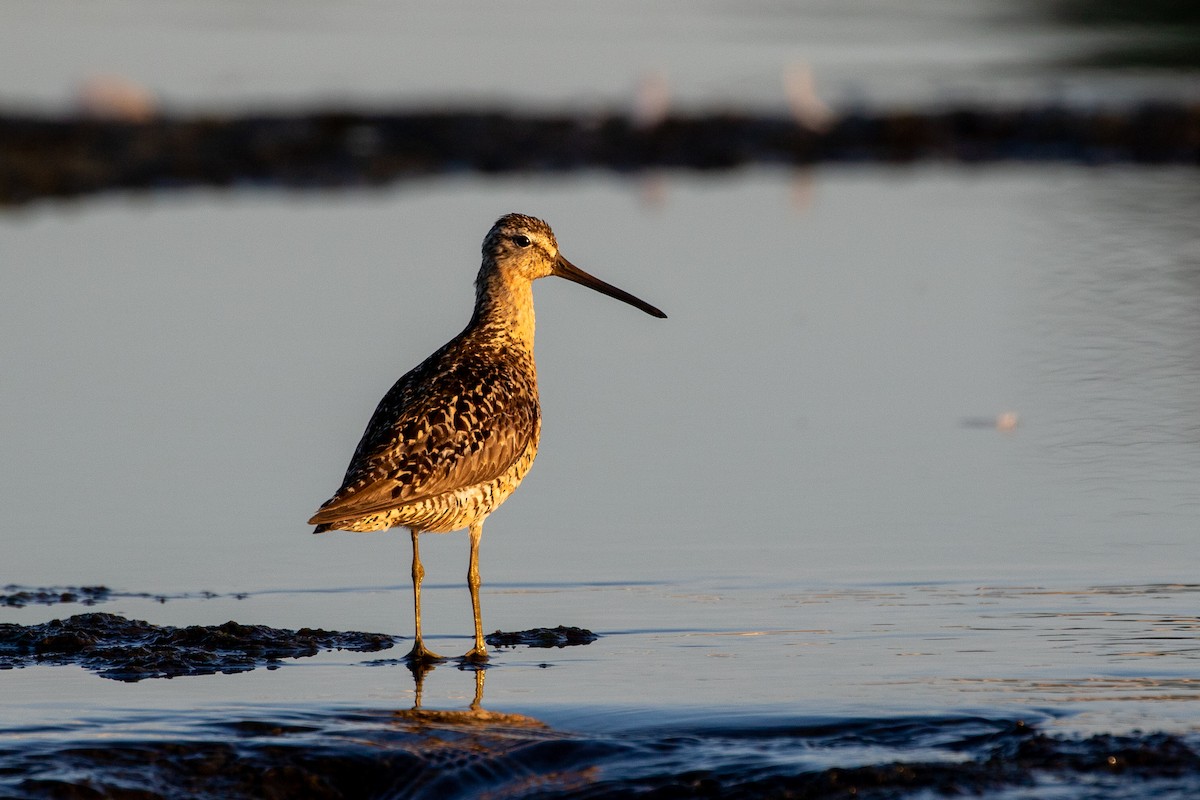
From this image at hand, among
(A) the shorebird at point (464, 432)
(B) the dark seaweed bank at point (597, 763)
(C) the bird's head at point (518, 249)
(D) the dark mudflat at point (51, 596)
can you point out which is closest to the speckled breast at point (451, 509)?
(A) the shorebird at point (464, 432)

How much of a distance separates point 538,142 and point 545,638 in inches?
652

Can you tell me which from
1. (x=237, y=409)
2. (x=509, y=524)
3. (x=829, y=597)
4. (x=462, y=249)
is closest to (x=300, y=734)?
(x=829, y=597)

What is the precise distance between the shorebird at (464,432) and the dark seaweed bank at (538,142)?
1398 cm

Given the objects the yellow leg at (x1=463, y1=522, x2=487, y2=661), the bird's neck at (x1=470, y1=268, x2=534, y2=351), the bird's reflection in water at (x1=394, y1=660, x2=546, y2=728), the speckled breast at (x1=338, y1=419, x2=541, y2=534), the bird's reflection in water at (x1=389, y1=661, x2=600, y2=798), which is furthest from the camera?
the bird's neck at (x1=470, y1=268, x2=534, y2=351)

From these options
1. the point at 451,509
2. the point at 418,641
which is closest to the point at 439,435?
the point at 451,509

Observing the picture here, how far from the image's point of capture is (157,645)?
770 centimetres

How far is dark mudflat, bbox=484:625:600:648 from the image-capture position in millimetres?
7773

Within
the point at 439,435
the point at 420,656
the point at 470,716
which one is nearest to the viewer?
the point at 470,716

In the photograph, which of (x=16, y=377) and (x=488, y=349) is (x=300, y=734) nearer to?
(x=488, y=349)

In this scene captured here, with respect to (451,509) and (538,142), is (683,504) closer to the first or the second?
(451,509)

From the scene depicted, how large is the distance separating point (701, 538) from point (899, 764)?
3.13 m

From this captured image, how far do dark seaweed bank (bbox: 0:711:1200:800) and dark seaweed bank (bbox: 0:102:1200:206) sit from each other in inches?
640

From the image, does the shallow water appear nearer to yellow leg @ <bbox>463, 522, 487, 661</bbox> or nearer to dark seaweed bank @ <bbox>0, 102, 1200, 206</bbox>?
yellow leg @ <bbox>463, 522, 487, 661</bbox>

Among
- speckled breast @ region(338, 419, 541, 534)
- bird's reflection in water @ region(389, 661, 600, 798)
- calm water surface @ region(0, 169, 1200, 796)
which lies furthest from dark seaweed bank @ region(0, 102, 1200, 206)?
bird's reflection in water @ region(389, 661, 600, 798)
